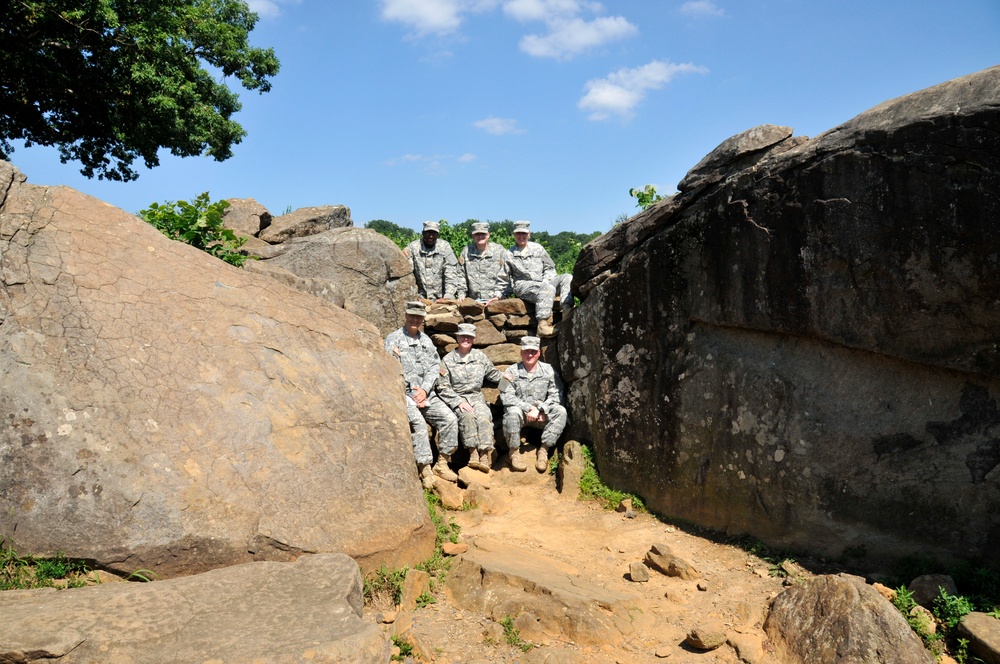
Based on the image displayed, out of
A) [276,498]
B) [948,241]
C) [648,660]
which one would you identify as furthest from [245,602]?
[948,241]

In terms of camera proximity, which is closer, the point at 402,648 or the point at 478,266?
the point at 402,648

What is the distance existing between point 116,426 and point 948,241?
17.2 ft

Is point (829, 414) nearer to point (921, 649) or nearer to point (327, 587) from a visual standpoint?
point (921, 649)

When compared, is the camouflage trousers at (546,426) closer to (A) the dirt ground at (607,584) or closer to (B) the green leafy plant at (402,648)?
(A) the dirt ground at (607,584)

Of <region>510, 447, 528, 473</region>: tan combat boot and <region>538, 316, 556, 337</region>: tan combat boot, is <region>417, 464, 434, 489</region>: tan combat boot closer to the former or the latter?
<region>510, 447, 528, 473</region>: tan combat boot

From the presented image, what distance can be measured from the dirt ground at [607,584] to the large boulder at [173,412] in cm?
71

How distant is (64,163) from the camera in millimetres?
13422

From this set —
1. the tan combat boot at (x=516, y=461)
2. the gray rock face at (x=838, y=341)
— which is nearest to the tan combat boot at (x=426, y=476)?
the tan combat boot at (x=516, y=461)

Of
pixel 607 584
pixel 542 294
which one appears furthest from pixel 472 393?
pixel 607 584

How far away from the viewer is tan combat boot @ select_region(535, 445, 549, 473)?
25.2 ft

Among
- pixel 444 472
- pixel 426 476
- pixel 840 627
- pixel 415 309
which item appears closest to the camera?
pixel 840 627

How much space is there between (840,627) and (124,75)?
39.1 feet

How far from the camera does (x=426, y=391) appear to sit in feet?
25.7

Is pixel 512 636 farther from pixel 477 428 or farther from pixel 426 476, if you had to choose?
pixel 477 428
